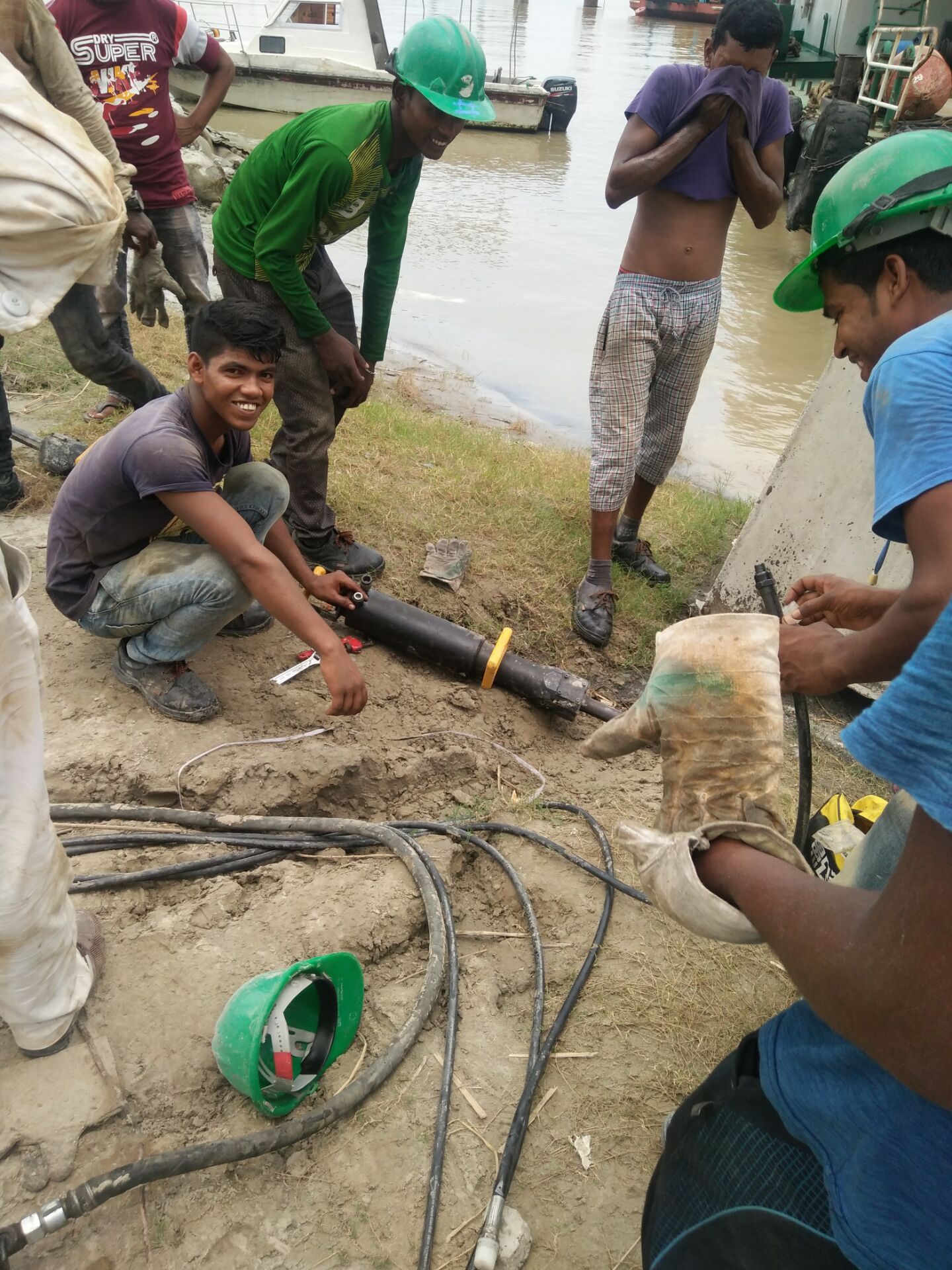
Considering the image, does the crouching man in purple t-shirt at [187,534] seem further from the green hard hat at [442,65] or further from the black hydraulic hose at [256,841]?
the green hard hat at [442,65]

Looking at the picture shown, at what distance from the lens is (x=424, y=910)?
94.5 inches

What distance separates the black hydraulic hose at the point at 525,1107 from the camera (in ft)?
5.74

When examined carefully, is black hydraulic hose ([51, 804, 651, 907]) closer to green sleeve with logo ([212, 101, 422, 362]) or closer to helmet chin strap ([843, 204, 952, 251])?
helmet chin strap ([843, 204, 952, 251])

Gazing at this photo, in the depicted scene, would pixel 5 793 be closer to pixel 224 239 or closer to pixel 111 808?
pixel 111 808

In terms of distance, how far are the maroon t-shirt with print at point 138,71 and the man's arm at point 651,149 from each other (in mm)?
2312

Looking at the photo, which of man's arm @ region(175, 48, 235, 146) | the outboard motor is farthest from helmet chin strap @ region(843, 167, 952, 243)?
the outboard motor

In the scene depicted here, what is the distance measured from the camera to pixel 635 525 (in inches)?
182

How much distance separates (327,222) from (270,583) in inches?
64.6

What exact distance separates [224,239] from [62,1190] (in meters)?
3.19

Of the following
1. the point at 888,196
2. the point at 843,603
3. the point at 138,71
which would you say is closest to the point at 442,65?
the point at 888,196

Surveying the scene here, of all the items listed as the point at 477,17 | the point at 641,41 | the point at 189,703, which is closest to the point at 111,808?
the point at 189,703

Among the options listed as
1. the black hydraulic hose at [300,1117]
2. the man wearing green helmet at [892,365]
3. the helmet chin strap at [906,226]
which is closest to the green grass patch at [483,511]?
the black hydraulic hose at [300,1117]

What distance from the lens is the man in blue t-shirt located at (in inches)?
35.4

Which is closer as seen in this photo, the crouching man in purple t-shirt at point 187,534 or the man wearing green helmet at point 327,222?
the crouching man in purple t-shirt at point 187,534
